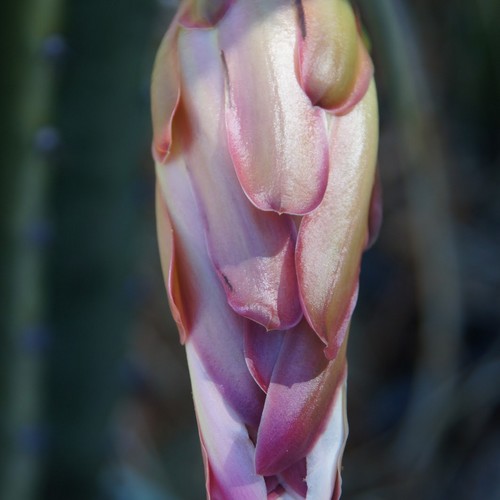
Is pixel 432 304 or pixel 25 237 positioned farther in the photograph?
A: pixel 432 304

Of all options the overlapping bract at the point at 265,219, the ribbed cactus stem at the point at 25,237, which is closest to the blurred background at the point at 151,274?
the ribbed cactus stem at the point at 25,237

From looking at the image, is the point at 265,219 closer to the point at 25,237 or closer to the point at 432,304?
the point at 25,237

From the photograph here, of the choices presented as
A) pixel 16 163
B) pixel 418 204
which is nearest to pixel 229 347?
pixel 16 163

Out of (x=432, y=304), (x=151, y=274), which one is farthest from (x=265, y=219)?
(x=151, y=274)

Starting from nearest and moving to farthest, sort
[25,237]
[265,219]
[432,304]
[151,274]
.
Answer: [265,219] → [25,237] → [432,304] → [151,274]

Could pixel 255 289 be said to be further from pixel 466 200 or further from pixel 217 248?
pixel 466 200
